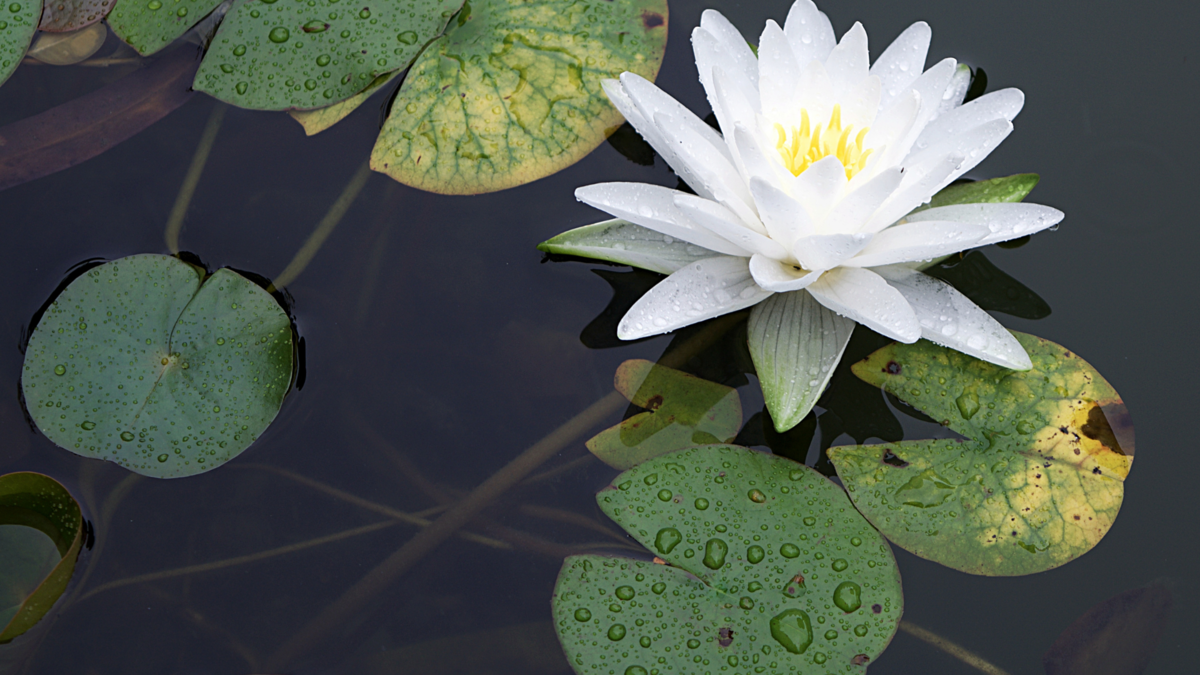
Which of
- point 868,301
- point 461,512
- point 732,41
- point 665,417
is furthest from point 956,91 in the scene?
point 461,512

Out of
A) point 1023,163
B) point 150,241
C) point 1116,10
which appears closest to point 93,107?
point 150,241

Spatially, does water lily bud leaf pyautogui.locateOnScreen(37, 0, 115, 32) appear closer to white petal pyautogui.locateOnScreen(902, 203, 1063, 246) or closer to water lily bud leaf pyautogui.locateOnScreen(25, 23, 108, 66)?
water lily bud leaf pyautogui.locateOnScreen(25, 23, 108, 66)

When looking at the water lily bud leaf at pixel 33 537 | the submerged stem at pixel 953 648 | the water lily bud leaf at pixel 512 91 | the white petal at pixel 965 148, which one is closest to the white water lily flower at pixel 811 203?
the white petal at pixel 965 148

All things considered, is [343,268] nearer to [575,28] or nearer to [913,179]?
[575,28]

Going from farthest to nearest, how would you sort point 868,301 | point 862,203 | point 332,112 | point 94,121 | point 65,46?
point 65,46 → point 94,121 → point 332,112 → point 868,301 → point 862,203

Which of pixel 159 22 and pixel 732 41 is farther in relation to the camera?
pixel 159 22

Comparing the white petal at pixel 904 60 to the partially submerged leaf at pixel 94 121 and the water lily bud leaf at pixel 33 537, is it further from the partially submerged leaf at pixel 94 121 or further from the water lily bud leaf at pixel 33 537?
the water lily bud leaf at pixel 33 537

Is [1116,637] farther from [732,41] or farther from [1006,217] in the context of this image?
[732,41]
